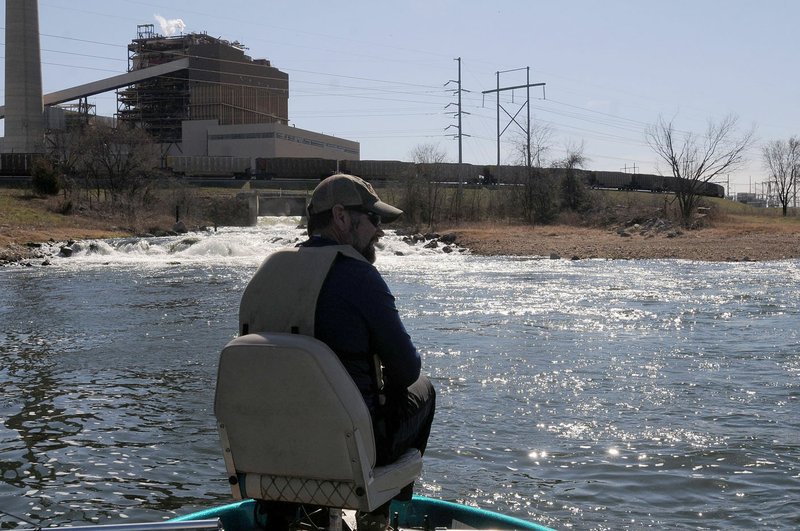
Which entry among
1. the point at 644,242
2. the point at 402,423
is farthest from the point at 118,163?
the point at 402,423

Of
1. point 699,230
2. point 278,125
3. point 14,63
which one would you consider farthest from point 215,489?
point 278,125

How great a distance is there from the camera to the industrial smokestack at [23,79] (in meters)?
67.4

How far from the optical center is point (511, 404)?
877cm

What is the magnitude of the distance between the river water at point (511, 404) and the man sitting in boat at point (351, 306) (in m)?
2.23

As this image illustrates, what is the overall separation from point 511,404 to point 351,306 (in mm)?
5879

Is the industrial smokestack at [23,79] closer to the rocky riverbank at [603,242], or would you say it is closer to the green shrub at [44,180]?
the green shrub at [44,180]

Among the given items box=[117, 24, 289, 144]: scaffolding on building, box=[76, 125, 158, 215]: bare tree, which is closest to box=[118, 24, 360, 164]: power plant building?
box=[117, 24, 289, 144]: scaffolding on building

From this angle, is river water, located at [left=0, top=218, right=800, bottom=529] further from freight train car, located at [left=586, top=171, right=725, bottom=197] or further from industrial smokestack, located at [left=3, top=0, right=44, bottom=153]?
freight train car, located at [left=586, top=171, right=725, bottom=197]

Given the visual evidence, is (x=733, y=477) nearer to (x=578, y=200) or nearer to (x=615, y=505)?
(x=615, y=505)

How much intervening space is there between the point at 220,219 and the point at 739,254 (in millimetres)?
36802

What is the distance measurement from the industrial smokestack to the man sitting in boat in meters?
70.5

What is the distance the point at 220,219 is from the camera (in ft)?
191

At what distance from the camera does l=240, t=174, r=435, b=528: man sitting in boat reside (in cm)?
316

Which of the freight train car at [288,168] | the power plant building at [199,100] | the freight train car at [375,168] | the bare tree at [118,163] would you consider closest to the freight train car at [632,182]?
the freight train car at [375,168]
